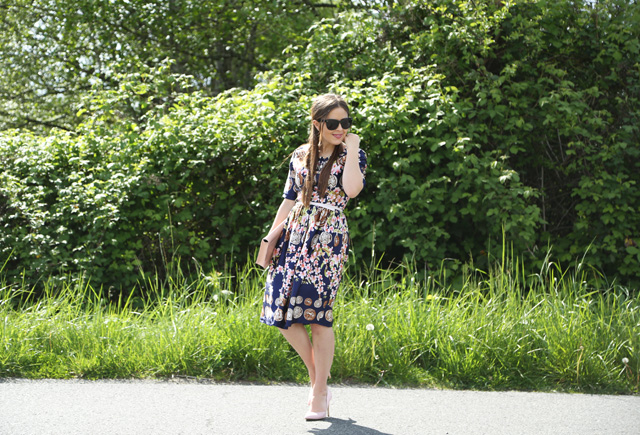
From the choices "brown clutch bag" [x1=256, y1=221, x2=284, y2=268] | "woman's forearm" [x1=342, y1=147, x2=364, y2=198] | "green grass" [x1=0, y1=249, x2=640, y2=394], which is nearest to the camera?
"woman's forearm" [x1=342, y1=147, x2=364, y2=198]

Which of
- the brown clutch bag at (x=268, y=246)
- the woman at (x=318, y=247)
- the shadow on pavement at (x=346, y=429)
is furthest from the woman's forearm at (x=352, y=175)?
the shadow on pavement at (x=346, y=429)

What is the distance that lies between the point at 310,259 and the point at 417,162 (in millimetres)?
3132

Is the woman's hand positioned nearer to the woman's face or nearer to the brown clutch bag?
the woman's face

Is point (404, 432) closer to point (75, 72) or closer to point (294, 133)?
point (294, 133)

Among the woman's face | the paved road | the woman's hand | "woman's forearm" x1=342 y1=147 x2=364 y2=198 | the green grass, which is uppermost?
the woman's face

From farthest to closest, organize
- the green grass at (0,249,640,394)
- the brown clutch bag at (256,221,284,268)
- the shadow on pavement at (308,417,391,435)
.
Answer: the green grass at (0,249,640,394)
the brown clutch bag at (256,221,284,268)
the shadow on pavement at (308,417,391,435)

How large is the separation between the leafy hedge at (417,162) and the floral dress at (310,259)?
2.45 m

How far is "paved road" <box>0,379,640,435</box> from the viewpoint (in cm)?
350

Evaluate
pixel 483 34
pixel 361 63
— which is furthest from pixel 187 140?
pixel 483 34

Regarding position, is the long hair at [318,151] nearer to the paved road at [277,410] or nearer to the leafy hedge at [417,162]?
the paved road at [277,410]

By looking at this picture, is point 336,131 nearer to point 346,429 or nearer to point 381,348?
point 346,429

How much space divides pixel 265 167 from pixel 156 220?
1157 mm

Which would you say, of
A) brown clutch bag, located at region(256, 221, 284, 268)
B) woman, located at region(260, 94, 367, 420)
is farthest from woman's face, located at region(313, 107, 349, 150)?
brown clutch bag, located at region(256, 221, 284, 268)

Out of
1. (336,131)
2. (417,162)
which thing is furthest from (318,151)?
(417,162)
